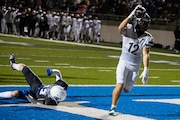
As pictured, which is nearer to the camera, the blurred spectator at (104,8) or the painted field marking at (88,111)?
the painted field marking at (88,111)

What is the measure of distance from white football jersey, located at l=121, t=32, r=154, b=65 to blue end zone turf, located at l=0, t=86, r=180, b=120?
0.85m

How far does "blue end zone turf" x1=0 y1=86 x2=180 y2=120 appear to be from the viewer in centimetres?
724

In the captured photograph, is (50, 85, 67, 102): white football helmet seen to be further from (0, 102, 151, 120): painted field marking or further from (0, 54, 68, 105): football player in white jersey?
(0, 102, 151, 120): painted field marking

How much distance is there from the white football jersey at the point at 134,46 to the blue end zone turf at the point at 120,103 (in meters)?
0.85

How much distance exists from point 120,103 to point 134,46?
1.60 m

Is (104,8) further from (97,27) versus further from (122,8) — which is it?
(97,27)

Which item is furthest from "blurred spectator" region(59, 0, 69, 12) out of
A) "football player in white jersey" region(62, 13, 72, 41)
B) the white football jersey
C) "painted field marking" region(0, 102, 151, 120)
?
the white football jersey

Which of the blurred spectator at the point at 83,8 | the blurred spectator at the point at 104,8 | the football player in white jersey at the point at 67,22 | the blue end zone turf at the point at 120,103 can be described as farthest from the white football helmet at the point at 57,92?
the blurred spectator at the point at 104,8

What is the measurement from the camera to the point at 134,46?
7570 mm

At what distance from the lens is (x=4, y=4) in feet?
106

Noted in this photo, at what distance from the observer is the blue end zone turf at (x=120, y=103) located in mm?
7241

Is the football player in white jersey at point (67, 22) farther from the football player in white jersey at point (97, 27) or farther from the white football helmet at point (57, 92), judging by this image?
the white football helmet at point (57, 92)

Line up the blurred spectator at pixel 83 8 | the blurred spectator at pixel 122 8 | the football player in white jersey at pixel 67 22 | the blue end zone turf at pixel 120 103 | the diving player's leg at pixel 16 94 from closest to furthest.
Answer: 1. the blue end zone turf at pixel 120 103
2. the diving player's leg at pixel 16 94
3. the football player in white jersey at pixel 67 22
4. the blurred spectator at pixel 122 8
5. the blurred spectator at pixel 83 8

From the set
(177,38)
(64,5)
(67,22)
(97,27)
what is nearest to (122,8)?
(97,27)
